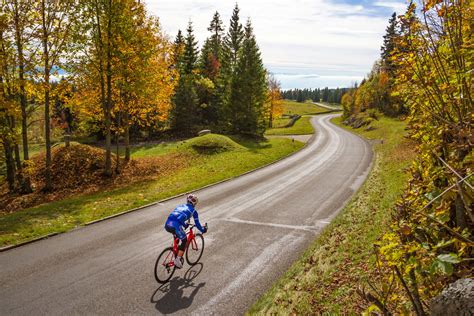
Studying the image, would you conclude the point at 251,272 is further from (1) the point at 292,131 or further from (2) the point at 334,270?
(1) the point at 292,131

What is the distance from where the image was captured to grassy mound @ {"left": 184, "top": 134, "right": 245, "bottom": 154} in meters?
32.4

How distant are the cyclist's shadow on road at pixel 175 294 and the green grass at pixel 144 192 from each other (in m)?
6.42

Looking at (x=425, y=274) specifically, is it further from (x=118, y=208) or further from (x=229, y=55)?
(x=229, y=55)

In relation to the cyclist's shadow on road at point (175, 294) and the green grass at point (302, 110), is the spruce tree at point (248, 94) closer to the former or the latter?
the cyclist's shadow on road at point (175, 294)

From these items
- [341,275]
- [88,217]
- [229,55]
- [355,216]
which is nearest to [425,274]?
[341,275]

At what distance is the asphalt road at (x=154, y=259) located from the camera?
8.18 meters

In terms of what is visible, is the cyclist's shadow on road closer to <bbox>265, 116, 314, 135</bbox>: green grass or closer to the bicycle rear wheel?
the bicycle rear wheel

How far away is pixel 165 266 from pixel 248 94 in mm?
33605

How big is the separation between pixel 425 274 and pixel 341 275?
4803 millimetres

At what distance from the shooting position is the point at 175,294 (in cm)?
866

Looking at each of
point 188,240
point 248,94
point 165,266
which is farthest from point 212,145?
point 165,266

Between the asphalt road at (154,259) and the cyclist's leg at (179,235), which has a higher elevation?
the cyclist's leg at (179,235)

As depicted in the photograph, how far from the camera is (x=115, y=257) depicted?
1064cm

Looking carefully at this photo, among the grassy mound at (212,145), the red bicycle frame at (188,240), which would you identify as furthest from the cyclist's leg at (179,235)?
the grassy mound at (212,145)
